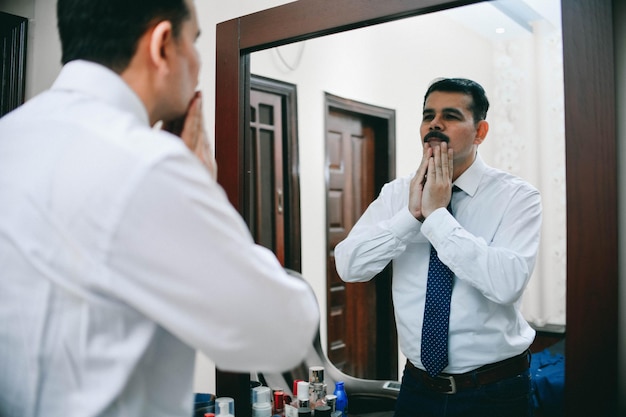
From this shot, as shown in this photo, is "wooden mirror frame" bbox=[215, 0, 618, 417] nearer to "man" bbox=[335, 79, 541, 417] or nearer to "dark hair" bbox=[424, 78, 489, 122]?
"man" bbox=[335, 79, 541, 417]

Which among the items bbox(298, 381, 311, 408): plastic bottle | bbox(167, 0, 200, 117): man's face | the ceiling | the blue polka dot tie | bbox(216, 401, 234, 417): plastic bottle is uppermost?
the ceiling

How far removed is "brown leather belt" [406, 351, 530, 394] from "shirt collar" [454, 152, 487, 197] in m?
0.37

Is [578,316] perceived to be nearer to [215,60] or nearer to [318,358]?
[318,358]

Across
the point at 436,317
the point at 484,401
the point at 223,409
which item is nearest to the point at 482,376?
the point at 484,401

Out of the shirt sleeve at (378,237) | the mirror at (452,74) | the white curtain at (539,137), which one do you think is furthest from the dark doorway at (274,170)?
the white curtain at (539,137)

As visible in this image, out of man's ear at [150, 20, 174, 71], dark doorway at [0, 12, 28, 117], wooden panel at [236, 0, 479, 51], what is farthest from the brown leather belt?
dark doorway at [0, 12, 28, 117]

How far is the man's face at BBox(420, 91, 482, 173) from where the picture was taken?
115cm

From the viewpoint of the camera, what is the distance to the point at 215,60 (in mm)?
1385

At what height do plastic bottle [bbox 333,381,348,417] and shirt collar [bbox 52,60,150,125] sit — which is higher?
shirt collar [bbox 52,60,150,125]

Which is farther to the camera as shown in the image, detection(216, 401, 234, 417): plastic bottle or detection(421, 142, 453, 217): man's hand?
detection(216, 401, 234, 417): plastic bottle

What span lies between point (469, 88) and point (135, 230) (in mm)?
913

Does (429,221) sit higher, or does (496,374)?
(429,221)

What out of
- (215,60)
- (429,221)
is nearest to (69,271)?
(429,221)

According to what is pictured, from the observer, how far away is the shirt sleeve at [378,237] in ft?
3.89
